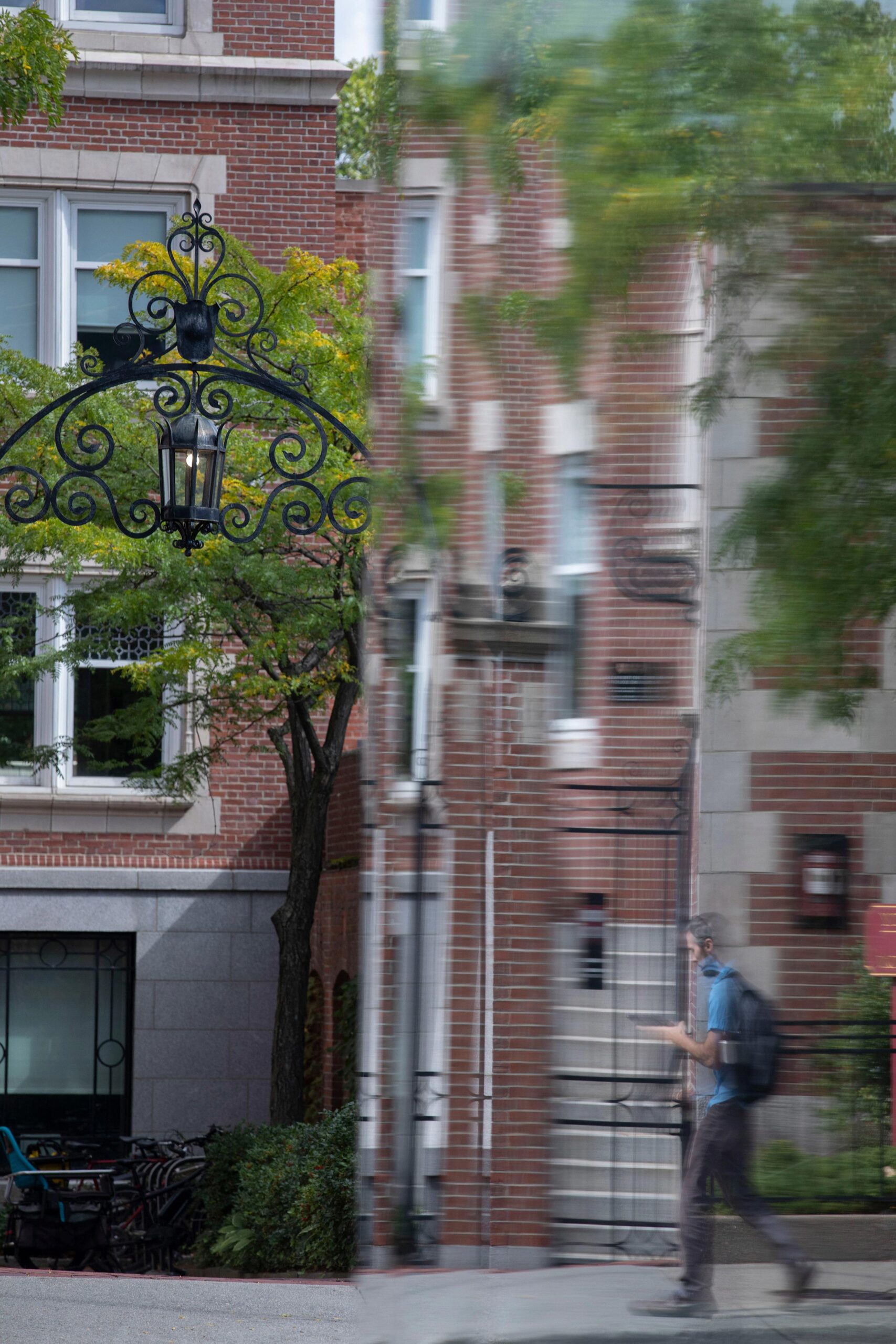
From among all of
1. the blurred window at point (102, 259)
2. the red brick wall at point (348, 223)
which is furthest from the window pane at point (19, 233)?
the red brick wall at point (348, 223)

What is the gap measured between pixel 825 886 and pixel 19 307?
1839cm

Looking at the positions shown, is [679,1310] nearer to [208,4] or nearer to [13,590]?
[13,590]

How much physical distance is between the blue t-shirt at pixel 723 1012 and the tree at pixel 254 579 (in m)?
9.79

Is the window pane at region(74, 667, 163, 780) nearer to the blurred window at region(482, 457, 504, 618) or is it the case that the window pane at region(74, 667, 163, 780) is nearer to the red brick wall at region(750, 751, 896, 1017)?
the blurred window at region(482, 457, 504, 618)

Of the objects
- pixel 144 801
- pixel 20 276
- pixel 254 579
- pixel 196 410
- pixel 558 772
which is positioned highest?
pixel 20 276

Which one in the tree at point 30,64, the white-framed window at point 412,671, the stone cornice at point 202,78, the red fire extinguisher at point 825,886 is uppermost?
the stone cornice at point 202,78

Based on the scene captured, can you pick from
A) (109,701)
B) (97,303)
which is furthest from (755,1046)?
(97,303)

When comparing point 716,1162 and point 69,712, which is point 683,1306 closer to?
point 716,1162

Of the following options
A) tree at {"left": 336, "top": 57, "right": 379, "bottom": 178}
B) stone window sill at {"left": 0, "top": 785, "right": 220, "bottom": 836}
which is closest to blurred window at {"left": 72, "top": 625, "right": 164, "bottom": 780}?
stone window sill at {"left": 0, "top": 785, "right": 220, "bottom": 836}

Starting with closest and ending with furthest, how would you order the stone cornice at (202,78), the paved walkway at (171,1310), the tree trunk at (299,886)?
the paved walkway at (171,1310) < the tree trunk at (299,886) < the stone cornice at (202,78)

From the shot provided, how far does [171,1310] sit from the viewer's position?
9.66 meters

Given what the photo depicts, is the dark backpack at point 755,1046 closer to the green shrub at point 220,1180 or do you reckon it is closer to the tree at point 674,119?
the tree at point 674,119

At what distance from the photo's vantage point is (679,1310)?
1.00 metres

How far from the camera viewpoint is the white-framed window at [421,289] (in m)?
1.33
